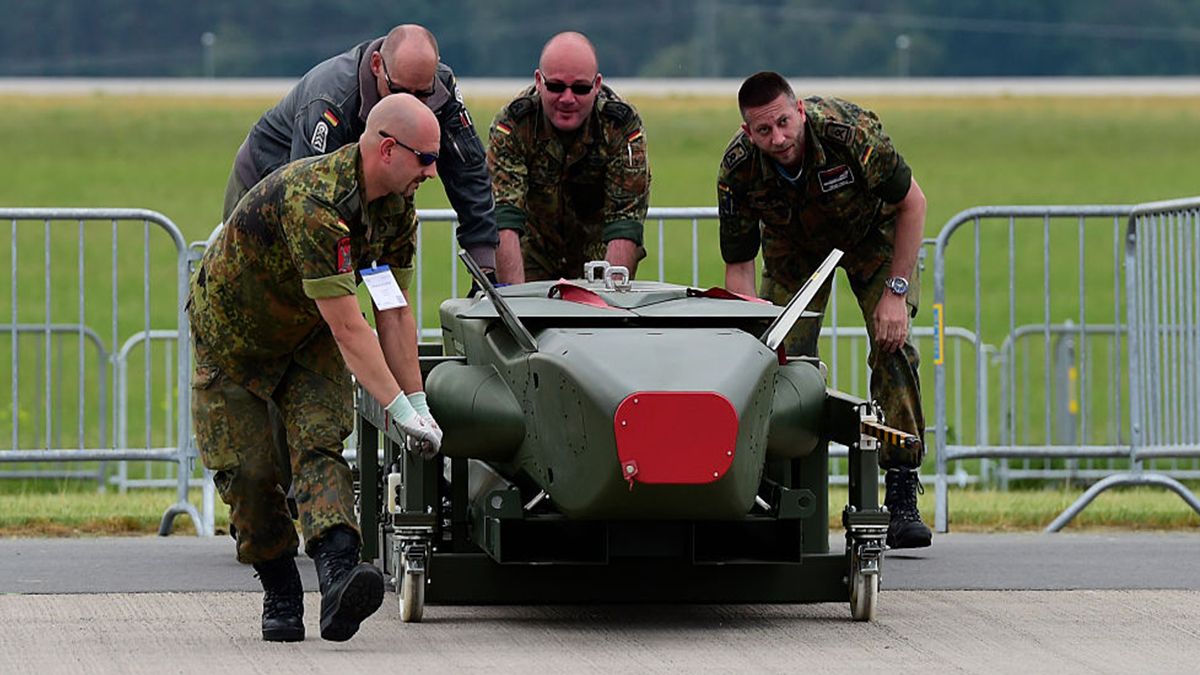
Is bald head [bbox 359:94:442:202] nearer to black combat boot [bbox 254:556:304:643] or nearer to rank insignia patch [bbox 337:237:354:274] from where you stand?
rank insignia patch [bbox 337:237:354:274]

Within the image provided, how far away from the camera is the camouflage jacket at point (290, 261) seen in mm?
6117

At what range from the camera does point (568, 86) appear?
8.58 metres

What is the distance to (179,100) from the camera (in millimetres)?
48062

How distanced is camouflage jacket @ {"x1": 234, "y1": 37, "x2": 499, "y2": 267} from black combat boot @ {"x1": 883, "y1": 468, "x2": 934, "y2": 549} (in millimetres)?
1785

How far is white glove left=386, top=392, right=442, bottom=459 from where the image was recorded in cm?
618

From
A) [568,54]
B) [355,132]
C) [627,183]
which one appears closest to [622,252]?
[627,183]

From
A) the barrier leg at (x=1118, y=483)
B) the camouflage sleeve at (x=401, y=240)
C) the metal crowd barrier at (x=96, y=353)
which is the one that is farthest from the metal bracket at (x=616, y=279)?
the barrier leg at (x=1118, y=483)

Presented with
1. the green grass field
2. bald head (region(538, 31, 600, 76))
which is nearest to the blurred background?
the green grass field

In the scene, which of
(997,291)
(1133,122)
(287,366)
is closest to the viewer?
(287,366)

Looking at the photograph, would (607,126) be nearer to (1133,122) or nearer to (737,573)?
(737,573)

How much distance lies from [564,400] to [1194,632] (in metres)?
2.07

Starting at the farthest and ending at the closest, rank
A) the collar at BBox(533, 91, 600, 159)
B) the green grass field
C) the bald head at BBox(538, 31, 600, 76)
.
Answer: the green grass field, the collar at BBox(533, 91, 600, 159), the bald head at BBox(538, 31, 600, 76)

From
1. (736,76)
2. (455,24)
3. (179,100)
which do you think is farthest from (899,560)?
(455,24)

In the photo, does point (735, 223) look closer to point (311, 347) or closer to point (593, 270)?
point (593, 270)
